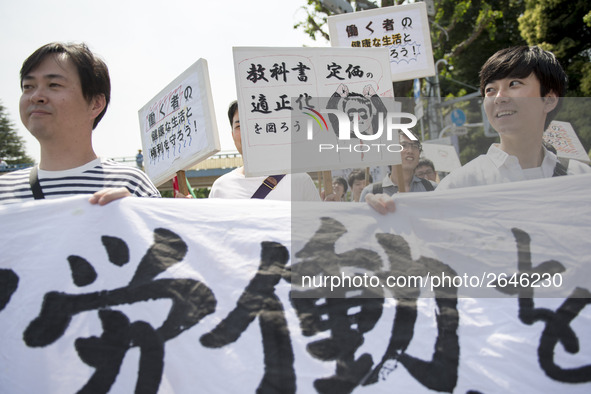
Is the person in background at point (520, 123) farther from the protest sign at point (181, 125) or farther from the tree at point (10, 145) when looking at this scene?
the tree at point (10, 145)

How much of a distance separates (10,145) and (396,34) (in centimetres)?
4084

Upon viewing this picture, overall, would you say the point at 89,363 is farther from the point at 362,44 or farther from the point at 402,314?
the point at 362,44

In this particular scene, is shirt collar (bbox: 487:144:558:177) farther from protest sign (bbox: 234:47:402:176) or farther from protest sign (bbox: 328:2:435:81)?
protest sign (bbox: 328:2:435:81)

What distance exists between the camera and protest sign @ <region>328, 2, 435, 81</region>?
325cm

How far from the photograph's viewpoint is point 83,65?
167 centimetres

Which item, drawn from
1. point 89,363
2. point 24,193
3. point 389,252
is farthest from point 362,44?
point 89,363

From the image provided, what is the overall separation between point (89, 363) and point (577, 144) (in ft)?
6.80

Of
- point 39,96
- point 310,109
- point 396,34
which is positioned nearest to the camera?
point 39,96

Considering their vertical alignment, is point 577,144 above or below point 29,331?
above

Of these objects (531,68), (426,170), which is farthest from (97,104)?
(426,170)

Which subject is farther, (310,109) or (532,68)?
(310,109)

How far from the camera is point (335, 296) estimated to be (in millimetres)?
1393

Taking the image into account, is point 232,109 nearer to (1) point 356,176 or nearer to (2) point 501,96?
(2) point 501,96

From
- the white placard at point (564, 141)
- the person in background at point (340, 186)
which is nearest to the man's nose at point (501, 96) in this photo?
the white placard at point (564, 141)
